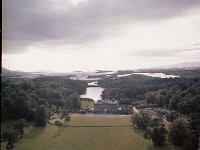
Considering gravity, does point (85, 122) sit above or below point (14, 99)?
below

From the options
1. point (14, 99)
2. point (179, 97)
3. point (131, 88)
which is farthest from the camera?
point (131, 88)

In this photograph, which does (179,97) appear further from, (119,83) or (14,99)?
(119,83)

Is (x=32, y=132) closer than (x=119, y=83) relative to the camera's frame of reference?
Yes

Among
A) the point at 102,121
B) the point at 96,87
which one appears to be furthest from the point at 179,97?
the point at 96,87

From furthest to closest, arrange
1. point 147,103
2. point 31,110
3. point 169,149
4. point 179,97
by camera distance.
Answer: point 147,103
point 179,97
point 31,110
point 169,149

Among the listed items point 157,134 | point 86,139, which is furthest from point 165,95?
point 86,139

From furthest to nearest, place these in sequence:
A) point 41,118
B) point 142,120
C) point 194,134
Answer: point 41,118 → point 142,120 → point 194,134

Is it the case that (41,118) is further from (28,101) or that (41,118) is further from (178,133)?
(178,133)

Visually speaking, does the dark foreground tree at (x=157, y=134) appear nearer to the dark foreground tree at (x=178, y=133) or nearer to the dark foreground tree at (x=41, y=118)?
the dark foreground tree at (x=178, y=133)

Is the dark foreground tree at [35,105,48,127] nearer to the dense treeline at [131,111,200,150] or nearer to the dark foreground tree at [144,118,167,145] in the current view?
the dense treeline at [131,111,200,150]
